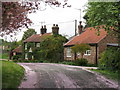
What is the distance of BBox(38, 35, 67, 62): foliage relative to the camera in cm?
3291

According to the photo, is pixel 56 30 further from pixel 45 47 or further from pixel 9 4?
pixel 9 4

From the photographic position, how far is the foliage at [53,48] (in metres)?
32.9

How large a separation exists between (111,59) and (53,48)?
15.3m

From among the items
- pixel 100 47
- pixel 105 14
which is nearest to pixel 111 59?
pixel 105 14

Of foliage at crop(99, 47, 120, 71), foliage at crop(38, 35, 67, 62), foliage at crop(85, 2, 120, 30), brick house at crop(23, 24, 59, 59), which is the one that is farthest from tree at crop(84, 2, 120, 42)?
brick house at crop(23, 24, 59, 59)

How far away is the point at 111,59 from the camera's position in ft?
60.3

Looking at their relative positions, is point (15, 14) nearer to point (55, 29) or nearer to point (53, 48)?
point (53, 48)

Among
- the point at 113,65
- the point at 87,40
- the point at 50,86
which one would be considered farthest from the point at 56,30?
the point at 50,86

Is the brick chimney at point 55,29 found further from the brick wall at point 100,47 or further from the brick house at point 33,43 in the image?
the brick wall at point 100,47

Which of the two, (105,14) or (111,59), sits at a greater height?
(105,14)

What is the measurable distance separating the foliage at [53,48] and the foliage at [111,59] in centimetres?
1367

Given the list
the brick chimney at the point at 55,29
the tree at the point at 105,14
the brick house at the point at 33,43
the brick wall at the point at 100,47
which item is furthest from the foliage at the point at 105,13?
the brick house at the point at 33,43

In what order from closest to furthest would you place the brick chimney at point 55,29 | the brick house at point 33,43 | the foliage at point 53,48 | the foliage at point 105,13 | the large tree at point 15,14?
the large tree at point 15,14, the foliage at point 105,13, the foliage at point 53,48, the brick chimney at point 55,29, the brick house at point 33,43

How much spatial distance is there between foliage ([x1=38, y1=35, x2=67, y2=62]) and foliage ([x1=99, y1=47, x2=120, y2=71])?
13667 mm
